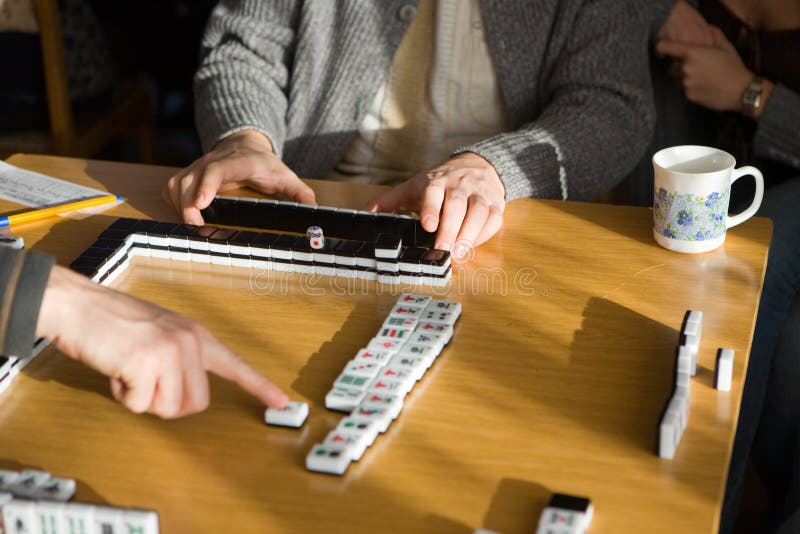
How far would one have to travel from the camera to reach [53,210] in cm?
125

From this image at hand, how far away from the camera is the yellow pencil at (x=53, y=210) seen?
122cm

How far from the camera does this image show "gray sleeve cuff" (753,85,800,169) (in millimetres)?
1652

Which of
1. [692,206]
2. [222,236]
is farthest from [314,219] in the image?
[692,206]

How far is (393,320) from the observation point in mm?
982

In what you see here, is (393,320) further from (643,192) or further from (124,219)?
(643,192)

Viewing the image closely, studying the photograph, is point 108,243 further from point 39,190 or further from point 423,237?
point 423,237

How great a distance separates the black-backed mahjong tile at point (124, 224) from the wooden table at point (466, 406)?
0.04 m

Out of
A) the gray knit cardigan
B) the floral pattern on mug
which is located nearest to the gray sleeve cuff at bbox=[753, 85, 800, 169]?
the gray knit cardigan

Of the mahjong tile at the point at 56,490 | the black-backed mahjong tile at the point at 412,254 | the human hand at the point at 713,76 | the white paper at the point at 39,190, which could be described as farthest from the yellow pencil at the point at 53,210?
the human hand at the point at 713,76

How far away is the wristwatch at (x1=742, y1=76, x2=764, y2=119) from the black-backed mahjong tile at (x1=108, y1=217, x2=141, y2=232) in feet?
3.54

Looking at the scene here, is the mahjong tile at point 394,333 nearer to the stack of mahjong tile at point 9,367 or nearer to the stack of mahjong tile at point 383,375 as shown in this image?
the stack of mahjong tile at point 383,375

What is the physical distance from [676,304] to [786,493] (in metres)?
0.59

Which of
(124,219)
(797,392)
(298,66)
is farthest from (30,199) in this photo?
(797,392)

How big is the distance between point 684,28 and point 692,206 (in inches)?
29.8
